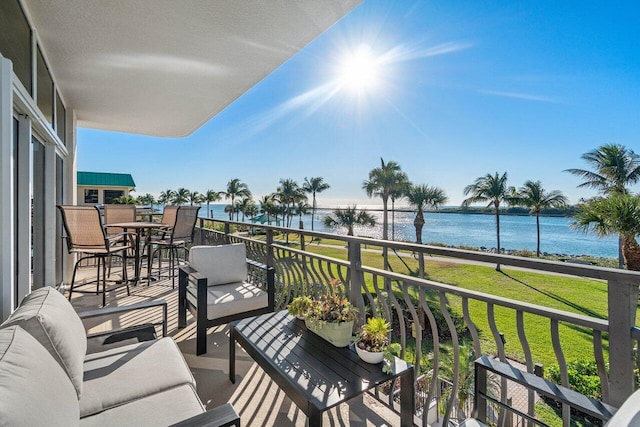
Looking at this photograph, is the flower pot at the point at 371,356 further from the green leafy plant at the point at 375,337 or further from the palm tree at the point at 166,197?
the palm tree at the point at 166,197

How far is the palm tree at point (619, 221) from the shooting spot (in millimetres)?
13453

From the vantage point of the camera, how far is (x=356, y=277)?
2391mm

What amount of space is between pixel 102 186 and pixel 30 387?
64.0 ft

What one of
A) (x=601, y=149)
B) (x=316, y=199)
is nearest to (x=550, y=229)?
(x=601, y=149)

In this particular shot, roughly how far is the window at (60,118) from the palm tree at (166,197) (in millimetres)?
47085

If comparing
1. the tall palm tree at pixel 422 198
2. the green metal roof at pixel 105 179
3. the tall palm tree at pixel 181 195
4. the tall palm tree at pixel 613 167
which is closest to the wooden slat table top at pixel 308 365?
the green metal roof at pixel 105 179

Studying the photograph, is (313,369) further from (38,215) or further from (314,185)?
(314,185)

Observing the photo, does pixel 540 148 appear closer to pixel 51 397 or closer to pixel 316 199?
pixel 316 199

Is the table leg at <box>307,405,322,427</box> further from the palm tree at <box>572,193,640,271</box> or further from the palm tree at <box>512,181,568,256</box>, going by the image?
the palm tree at <box>512,181,568,256</box>

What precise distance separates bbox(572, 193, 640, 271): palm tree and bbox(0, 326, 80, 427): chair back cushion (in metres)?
19.4

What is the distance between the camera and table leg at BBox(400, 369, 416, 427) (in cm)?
163

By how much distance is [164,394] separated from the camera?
1.39m

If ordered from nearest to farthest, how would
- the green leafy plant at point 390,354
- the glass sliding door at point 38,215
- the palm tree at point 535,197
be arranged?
the green leafy plant at point 390,354 < the glass sliding door at point 38,215 < the palm tree at point 535,197

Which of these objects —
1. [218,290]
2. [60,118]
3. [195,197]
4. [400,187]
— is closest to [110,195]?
[60,118]
